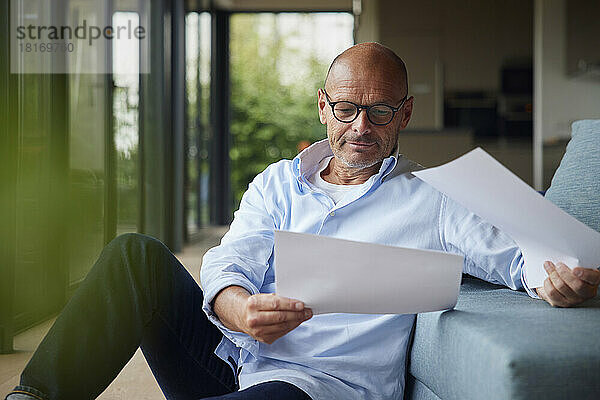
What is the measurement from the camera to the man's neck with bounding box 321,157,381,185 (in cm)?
146

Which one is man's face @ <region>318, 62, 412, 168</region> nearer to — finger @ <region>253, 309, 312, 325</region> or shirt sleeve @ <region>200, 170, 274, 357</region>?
shirt sleeve @ <region>200, 170, 274, 357</region>

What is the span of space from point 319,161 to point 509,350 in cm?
74

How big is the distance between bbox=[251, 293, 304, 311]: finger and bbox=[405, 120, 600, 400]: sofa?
0.25m

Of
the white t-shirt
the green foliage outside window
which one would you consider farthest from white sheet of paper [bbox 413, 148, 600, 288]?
Result: the green foliage outside window

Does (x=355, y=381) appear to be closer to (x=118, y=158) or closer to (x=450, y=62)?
(x=118, y=158)

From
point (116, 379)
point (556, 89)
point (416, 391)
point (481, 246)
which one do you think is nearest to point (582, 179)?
point (481, 246)

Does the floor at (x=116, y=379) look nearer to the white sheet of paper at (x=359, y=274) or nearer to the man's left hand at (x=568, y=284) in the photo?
the white sheet of paper at (x=359, y=274)

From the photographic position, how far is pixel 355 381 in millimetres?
1240

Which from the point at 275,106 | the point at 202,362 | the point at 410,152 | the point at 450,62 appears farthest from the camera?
the point at 275,106

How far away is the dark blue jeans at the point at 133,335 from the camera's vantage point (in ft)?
4.03

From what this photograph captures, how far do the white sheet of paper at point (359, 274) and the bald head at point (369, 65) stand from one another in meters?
0.50

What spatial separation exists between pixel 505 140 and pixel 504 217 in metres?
5.94

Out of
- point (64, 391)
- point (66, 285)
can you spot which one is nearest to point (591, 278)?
point (64, 391)

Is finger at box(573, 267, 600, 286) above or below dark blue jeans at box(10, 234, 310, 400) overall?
above
